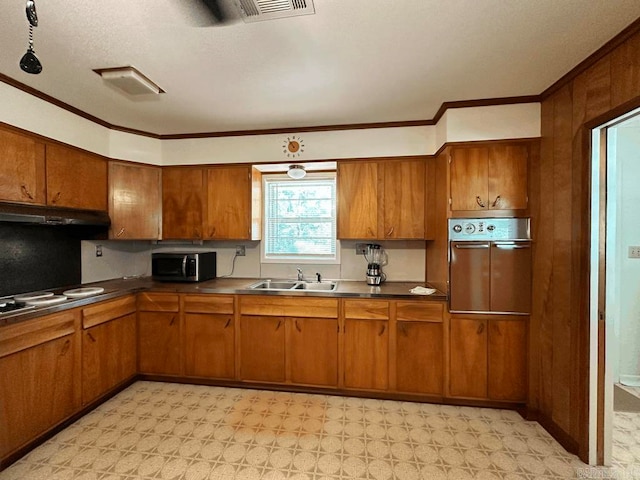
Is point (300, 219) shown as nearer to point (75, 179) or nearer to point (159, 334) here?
point (159, 334)

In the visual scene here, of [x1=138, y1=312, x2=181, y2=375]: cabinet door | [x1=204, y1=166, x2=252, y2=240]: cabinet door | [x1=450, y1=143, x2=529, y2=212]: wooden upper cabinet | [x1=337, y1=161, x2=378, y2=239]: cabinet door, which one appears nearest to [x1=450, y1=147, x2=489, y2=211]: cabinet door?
[x1=450, y1=143, x2=529, y2=212]: wooden upper cabinet

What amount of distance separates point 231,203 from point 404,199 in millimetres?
1810

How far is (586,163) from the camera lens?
1.96 metres

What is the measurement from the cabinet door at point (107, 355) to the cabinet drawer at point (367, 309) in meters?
2.07

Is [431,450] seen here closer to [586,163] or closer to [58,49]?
[586,163]

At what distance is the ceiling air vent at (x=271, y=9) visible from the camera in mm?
1446

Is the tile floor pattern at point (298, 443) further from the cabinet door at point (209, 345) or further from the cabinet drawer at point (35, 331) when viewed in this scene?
the cabinet drawer at point (35, 331)

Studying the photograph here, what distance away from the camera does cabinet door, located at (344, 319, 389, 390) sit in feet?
8.79

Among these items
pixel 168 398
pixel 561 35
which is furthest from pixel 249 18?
pixel 168 398

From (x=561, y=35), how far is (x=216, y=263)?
3.49 meters

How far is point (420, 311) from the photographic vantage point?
2617 millimetres

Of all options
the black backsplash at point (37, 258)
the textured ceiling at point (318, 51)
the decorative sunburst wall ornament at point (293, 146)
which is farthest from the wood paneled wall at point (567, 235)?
the black backsplash at point (37, 258)

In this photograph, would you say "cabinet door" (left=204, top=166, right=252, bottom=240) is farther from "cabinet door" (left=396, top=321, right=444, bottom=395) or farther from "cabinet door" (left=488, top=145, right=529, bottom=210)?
"cabinet door" (left=488, top=145, right=529, bottom=210)

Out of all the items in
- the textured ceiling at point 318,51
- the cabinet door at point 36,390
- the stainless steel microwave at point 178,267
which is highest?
the textured ceiling at point 318,51
